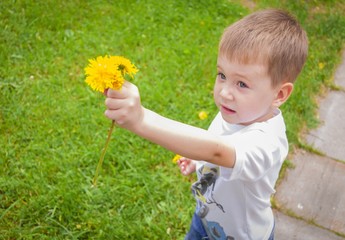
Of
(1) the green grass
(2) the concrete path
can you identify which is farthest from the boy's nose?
(2) the concrete path

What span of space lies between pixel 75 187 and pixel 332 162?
1.84m

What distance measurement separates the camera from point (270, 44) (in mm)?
1414

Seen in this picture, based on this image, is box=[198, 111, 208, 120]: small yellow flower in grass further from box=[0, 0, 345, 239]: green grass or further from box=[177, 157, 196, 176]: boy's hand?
box=[177, 157, 196, 176]: boy's hand

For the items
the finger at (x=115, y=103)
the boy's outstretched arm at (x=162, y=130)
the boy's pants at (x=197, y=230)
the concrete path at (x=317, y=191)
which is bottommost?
the concrete path at (x=317, y=191)

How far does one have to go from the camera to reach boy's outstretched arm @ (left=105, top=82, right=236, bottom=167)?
3.72 feet

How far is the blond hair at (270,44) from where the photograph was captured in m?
1.40

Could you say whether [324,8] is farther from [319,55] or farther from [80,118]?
[80,118]

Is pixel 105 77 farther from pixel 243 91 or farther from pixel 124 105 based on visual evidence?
pixel 243 91

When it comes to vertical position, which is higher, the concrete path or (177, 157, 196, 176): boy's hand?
(177, 157, 196, 176): boy's hand

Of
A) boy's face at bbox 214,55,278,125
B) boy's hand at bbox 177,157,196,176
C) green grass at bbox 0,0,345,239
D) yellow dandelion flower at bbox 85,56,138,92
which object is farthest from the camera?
green grass at bbox 0,0,345,239

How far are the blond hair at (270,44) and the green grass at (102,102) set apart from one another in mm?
1382

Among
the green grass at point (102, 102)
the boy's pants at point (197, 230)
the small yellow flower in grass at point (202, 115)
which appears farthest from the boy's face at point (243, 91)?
the small yellow flower in grass at point (202, 115)

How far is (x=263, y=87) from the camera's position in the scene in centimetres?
141

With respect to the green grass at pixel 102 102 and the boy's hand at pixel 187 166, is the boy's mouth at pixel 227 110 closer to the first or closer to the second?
the boy's hand at pixel 187 166
